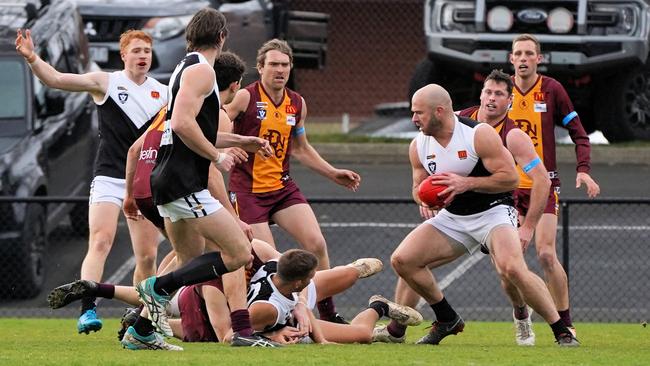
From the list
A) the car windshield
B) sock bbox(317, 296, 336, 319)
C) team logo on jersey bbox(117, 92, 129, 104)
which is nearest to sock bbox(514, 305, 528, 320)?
sock bbox(317, 296, 336, 319)

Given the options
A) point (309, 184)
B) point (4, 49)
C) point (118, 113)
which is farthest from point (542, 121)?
point (309, 184)

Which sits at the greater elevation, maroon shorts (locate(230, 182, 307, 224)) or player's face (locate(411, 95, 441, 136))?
player's face (locate(411, 95, 441, 136))

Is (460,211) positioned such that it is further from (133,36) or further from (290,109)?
(133,36)

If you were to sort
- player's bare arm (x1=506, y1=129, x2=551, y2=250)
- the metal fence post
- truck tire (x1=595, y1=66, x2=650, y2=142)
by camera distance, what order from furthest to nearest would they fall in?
truck tire (x1=595, y1=66, x2=650, y2=142) < the metal fence post < player's bare arm (x1=506, y1=129, x2=551, y2=250)

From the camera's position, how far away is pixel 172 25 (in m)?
19.7

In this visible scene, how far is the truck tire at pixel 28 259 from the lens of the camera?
1467 cm

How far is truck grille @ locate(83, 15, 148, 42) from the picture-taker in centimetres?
2006

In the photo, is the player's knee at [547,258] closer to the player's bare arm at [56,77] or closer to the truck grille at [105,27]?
the player's bare arm at [56,77]

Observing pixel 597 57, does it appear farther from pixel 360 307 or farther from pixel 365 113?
pixel 365 113

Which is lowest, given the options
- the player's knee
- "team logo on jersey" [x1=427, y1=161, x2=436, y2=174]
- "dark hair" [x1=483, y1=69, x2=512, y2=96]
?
the player's knee

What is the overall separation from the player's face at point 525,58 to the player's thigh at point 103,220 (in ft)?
10.4

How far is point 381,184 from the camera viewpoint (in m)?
19.1

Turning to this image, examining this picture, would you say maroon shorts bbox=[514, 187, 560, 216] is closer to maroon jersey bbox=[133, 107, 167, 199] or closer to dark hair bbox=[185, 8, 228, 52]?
maroon jersey bbox=[133, 107, 167, 199]

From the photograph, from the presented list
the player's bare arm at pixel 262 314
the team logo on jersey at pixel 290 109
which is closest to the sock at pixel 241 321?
the player's bare arm at pixel 262 314
